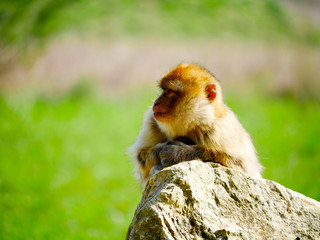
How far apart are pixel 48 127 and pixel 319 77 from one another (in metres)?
8.60

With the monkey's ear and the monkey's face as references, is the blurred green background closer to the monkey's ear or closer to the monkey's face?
the monkey's ear

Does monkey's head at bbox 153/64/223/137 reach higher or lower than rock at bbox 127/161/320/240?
higher

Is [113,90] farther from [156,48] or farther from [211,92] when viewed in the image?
[211,92]

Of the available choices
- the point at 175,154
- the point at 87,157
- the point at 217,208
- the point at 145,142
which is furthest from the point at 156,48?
the point at 217,208

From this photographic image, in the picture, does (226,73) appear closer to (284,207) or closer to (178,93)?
(178,93)

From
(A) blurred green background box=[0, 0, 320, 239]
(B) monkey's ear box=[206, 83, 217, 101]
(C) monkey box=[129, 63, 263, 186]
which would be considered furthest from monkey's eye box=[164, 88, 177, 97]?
(A) blurred green background box=[0, 0, 320, 239]

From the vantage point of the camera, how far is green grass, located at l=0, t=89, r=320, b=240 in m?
7.21

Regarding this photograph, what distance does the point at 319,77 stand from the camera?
12031 mm

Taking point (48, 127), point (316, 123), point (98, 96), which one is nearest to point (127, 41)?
point (98, 96)

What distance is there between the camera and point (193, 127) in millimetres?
3746

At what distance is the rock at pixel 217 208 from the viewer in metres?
2.64

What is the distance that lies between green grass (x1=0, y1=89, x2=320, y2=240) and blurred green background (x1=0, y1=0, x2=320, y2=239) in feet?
0.10

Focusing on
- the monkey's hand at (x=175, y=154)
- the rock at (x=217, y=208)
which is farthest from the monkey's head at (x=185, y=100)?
the rock at (x=217, y=208)

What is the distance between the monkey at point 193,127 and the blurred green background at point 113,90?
246 cm
